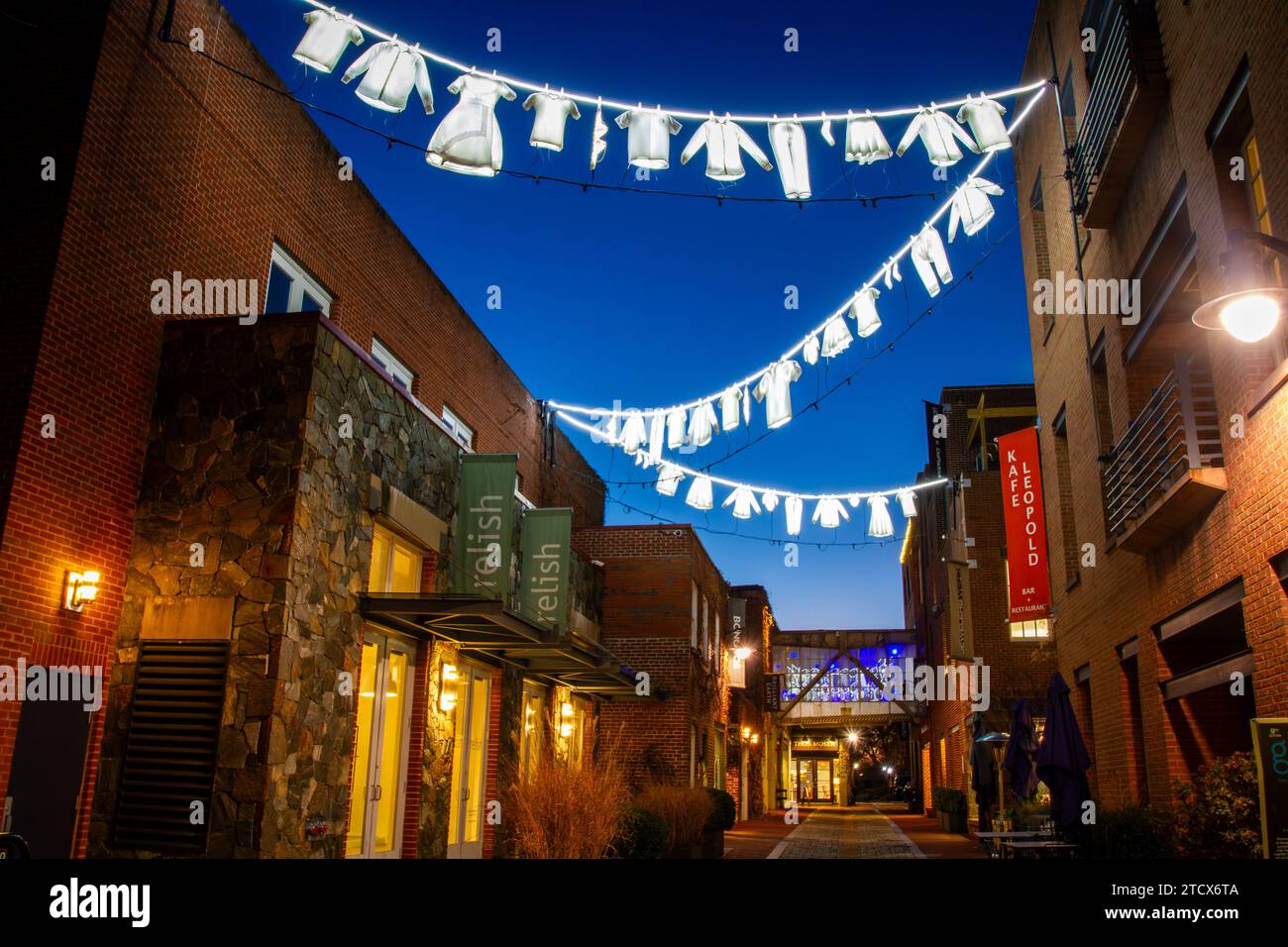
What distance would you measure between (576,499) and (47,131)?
48.8ft

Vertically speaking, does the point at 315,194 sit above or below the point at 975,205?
above

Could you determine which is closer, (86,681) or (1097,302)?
(86,681)

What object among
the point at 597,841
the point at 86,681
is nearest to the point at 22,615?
the point at 86,681

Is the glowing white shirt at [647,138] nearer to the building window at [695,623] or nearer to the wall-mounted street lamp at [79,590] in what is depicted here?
the wall-mounted street lamp at [79,590]

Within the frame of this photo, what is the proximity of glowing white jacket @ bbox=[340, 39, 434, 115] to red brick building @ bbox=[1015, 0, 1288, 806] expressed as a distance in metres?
6.23

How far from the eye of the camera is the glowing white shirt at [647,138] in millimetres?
9266

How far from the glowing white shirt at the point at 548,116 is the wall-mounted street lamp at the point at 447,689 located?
20.4 ft

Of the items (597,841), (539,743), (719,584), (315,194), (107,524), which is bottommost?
(597,841)

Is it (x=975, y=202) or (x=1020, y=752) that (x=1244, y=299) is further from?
(x=1020, y=752)

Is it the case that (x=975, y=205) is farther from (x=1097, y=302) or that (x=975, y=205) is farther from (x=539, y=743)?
(x=539, y=743)

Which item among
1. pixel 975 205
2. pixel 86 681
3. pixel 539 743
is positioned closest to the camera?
pixel 86 681

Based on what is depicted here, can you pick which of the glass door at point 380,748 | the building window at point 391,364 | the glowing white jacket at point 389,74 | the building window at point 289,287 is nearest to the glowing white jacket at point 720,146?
the glowing white jacket at point 389,74

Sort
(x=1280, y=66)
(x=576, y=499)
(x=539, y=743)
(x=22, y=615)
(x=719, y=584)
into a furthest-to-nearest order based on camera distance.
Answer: (x=719, y=584) → (x=576, y=499) → (x=539, y=743) → (x=22, y=615) → (x=1280, y=66)
